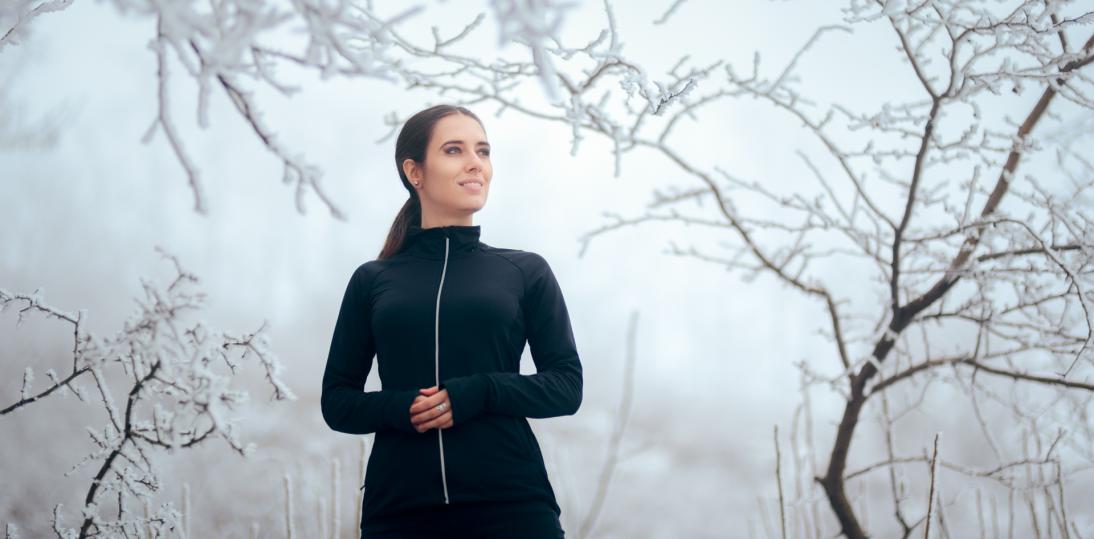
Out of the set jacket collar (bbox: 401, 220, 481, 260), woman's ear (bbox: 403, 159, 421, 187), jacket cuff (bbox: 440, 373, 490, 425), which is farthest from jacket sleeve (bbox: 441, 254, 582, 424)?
woman's ear (bbox: 403, 159, 421, 187)

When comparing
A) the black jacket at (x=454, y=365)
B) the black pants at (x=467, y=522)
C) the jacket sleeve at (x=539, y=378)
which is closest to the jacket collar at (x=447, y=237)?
the black jacket at (x=454, y=365)

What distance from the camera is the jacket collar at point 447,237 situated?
4.29 feet

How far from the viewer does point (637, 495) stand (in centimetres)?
333

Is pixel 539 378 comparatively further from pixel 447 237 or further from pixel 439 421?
pixel 447 237

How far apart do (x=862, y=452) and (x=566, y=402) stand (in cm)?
309

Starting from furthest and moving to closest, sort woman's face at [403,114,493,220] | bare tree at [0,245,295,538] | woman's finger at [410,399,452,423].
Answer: woman's face at [403,114,493,220]
woman's finger at [410,399,452,423]
bare tree at [0,245,295,538]

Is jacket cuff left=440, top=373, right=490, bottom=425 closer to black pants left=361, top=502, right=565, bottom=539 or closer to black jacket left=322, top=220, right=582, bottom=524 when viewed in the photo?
black jacket left=322, top=220, right=582, bottom=524

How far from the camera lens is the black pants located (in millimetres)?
1112

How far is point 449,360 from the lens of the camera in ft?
3.90

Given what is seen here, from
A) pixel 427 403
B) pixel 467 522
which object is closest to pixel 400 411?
pixel 427 403

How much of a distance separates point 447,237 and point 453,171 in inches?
4.2

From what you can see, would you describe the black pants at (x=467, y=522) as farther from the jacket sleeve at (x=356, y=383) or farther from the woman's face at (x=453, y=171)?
the woman's face at (x=453, y=171)

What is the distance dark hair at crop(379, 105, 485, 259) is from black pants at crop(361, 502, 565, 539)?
0.45 metres

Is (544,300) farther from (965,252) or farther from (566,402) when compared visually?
(965,252)
